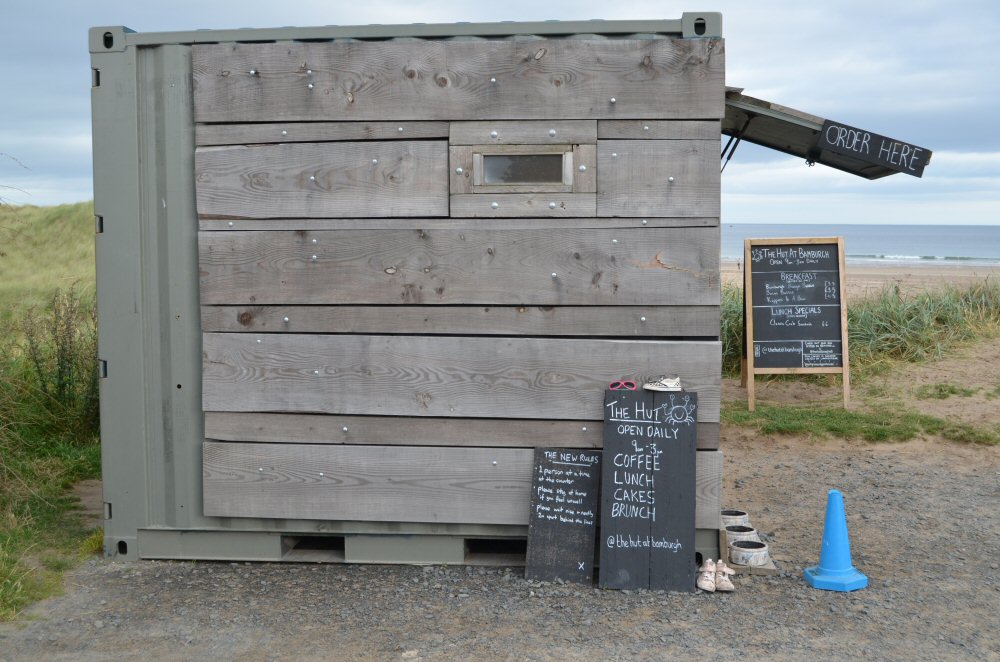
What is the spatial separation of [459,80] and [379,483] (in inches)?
84.9

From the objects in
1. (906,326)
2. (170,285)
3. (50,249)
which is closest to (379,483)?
(170,285)

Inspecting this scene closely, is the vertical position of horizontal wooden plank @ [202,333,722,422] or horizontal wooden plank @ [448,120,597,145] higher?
horizontal wooden plank @ [448,120,597,145]

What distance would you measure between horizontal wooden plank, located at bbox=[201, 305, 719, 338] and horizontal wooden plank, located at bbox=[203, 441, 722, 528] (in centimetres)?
63

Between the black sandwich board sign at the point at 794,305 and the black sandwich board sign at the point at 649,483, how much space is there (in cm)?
464

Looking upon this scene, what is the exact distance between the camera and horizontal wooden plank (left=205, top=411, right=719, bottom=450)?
4.72 meters

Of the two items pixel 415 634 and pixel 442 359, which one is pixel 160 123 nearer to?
pixel 442 359

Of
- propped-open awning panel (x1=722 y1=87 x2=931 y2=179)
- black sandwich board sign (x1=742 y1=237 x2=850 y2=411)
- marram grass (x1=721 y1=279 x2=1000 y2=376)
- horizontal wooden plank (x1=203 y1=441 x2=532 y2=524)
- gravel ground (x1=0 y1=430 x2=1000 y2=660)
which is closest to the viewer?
gravel ground (x1=0 y1=430 x2=1000 y2=660)

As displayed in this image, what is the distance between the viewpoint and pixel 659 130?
15.0ft

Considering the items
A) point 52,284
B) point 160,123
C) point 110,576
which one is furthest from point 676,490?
point 52,284

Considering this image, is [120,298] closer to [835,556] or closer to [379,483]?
[379,483]

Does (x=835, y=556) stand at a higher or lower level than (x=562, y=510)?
lower

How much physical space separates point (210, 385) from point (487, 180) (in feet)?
6.07

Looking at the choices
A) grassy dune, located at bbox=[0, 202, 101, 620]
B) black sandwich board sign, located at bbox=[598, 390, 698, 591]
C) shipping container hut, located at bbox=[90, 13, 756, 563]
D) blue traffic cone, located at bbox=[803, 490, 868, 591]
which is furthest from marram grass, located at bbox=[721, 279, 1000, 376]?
grassy dune, located at bbox=[0, 202, 101, 620]

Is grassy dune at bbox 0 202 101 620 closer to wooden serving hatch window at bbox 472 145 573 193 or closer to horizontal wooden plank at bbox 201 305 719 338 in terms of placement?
horizontal wooden plank at bbox 201 305 719 338
